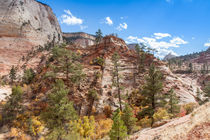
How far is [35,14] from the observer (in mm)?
90125

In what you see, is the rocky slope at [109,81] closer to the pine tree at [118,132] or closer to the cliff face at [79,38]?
the pine tree at [118,132]

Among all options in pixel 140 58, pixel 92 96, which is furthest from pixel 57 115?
pixel 140 58

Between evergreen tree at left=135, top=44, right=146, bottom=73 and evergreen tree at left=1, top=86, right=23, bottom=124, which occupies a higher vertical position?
evergreen tree at left=135, top=44, right=146, bottom=73

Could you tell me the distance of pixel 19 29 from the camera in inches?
2813

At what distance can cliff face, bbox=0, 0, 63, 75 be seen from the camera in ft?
203

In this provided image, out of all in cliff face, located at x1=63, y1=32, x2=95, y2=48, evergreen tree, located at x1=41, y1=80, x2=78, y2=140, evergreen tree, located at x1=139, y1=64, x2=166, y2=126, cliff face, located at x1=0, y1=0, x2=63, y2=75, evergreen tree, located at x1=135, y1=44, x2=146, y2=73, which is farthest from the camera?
cliff face, located at x1=63, y1=32, x2=95, y2=48

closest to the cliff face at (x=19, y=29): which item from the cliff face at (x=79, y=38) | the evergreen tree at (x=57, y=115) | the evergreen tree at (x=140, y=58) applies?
the cliff face at (x=79, y=38)

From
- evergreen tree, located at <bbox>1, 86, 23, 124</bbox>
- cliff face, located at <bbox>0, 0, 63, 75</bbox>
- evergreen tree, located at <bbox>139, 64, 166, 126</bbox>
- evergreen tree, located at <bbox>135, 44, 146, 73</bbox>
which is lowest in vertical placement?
evergreen tree, located at <bbox>1, 86, 23, 124</bbox>

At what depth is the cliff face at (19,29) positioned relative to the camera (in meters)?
62.0

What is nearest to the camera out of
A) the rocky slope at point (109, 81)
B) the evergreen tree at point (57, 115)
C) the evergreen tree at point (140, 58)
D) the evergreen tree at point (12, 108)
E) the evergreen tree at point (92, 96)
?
the evergreen tree at point (57, 115)

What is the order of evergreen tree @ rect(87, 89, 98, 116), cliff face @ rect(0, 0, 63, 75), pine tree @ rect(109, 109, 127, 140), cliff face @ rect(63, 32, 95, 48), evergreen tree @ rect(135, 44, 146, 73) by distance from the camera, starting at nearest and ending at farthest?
1. pine tree @ rect(109, 109, 127, 140)
2. evergreen tree @ rect(87, 89, 98, 116)
3. evergreen tree @ rect(135, 44, 146, 73)
4. cliff face @ rect(0, 0, 63, 75)
5. cliff face @ rect(63, 32, 95, 48)

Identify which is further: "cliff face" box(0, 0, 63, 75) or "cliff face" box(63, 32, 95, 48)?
"cliff face" box(63, 32, 95, 48)

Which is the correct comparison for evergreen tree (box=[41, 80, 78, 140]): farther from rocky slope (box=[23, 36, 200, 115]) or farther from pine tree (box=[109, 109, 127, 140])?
rocky slope (box=[23, 36, 200, 115])

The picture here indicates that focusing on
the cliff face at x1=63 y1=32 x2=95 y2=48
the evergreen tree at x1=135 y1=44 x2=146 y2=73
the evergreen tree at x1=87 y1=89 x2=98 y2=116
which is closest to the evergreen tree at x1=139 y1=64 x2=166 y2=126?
the evergreen tree at x1=87 y1=89 x2=98 y2=116
